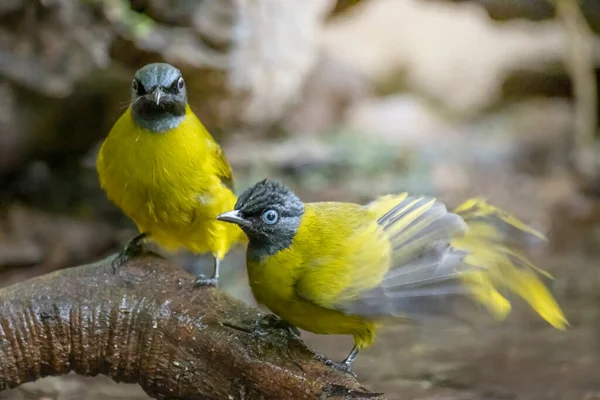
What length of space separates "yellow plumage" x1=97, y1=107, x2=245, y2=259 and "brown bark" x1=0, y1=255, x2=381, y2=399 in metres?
0.30

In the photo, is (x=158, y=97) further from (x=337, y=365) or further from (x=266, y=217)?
(x=337, y=365)

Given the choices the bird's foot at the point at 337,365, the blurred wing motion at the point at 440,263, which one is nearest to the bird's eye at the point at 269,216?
the blurred wing motion at the point at 440,263

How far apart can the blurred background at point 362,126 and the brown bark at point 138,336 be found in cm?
71

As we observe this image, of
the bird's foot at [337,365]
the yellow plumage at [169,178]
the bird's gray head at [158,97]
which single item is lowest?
the bird's foot at [337,365]

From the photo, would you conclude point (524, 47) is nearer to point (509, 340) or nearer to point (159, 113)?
point (509, 340)

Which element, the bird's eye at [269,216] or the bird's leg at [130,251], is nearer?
the bird's eye at [269,216]

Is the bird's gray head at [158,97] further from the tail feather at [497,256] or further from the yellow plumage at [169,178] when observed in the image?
the tail feather at [497,256]

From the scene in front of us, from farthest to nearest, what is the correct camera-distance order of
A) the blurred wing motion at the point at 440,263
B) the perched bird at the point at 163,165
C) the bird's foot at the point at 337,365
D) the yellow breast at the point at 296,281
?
the perched bird at the point at 163,165 < the bird's foot at the point at 337,365 < the yellow breast at the point at 296,281 < the blurred wing motion at the point at 440,263

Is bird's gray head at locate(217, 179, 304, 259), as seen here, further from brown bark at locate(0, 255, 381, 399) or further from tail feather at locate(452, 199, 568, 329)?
tail feather at locate(452, 199, 568, 329)

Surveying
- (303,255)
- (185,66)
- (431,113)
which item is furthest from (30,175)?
(431,113)

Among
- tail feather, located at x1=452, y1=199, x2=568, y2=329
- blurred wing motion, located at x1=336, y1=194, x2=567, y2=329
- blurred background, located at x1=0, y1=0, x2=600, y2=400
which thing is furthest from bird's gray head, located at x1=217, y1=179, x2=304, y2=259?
blurred background, located at x1=0, y1=0, x2=600, y2=400

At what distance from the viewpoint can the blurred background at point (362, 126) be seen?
452 centimetres

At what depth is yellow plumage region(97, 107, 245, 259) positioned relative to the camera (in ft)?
10.2

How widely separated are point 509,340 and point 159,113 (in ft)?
9.32
